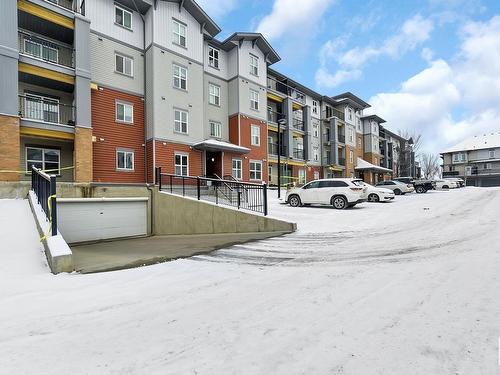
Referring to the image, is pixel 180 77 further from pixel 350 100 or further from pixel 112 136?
pixel 350 100

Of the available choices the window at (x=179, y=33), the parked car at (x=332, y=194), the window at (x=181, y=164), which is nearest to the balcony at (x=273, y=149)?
the window at (x=181, y=164)

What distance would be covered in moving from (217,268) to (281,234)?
4350mm

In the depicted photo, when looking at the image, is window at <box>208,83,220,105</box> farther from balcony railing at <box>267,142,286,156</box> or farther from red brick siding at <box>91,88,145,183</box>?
balcony railing at <box>267,142,286,156</box>

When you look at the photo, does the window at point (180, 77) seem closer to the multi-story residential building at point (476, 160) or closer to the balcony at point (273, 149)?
the balcony at point (273, 149)

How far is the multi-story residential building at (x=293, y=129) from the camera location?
104 feet

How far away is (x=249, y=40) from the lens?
1080 inches

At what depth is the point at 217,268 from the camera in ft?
18.4

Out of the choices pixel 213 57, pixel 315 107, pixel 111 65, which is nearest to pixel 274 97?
pixel 213 57

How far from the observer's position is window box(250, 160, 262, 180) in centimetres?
2705

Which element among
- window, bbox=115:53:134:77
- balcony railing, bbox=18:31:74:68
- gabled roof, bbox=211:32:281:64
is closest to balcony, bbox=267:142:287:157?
gabled roof, bbox=211:32:281:64

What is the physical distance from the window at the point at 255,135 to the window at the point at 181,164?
755 cm

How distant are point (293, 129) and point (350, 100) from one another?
16068mm

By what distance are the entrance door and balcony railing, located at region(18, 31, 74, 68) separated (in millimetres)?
11301

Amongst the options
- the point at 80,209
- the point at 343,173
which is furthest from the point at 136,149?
the point at 343,173
